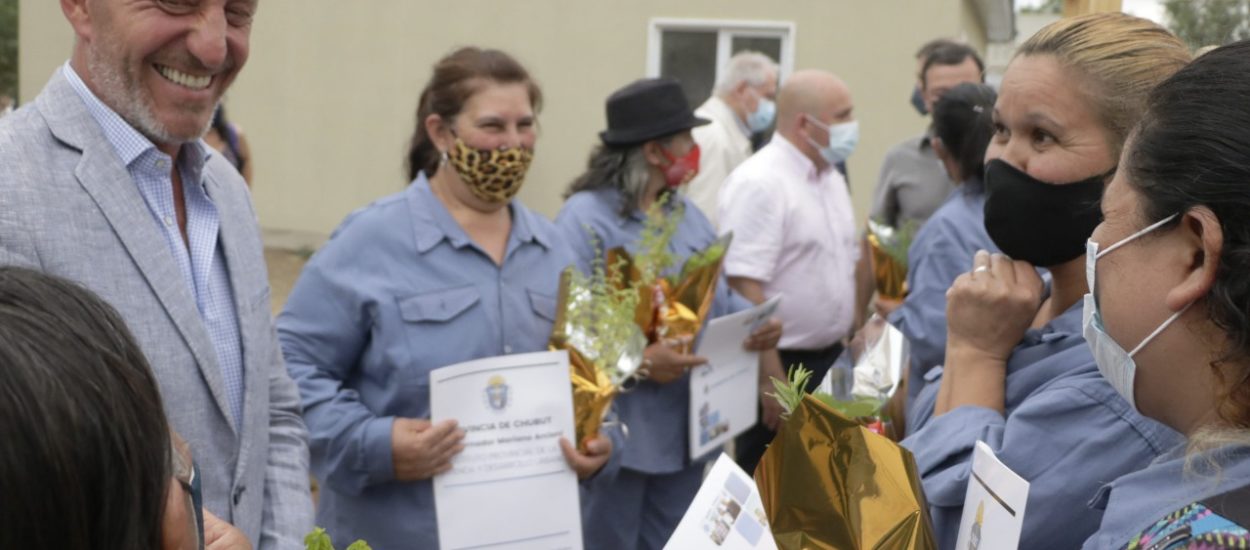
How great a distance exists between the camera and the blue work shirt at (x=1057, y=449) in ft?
6.87

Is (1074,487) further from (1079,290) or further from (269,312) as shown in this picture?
(269,312)

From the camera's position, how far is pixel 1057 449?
2141 mm

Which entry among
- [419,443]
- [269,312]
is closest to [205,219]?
[269,312]

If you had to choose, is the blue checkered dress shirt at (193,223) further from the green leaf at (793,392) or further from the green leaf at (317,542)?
the green leaf at (793,392)

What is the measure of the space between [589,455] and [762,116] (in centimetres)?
622

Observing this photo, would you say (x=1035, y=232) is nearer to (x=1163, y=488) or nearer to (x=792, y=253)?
(x=1163, y=488)

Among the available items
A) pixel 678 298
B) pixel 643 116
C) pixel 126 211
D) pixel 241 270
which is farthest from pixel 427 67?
pixel 126 211

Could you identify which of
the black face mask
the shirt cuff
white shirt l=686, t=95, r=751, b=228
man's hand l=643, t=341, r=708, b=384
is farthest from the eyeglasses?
white shirt l=686, t=95, r=751, b=228

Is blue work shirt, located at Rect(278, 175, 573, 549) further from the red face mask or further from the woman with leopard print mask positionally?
the red face mask

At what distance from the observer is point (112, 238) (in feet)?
8.62

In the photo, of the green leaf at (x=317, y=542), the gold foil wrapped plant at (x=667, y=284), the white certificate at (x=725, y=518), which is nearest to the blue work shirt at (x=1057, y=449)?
the white certificate at (x=725, y=518)

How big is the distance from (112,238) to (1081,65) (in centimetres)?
193

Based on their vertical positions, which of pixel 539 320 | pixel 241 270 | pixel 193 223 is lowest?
pixel 539 320

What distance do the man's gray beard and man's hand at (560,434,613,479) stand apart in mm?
1671
